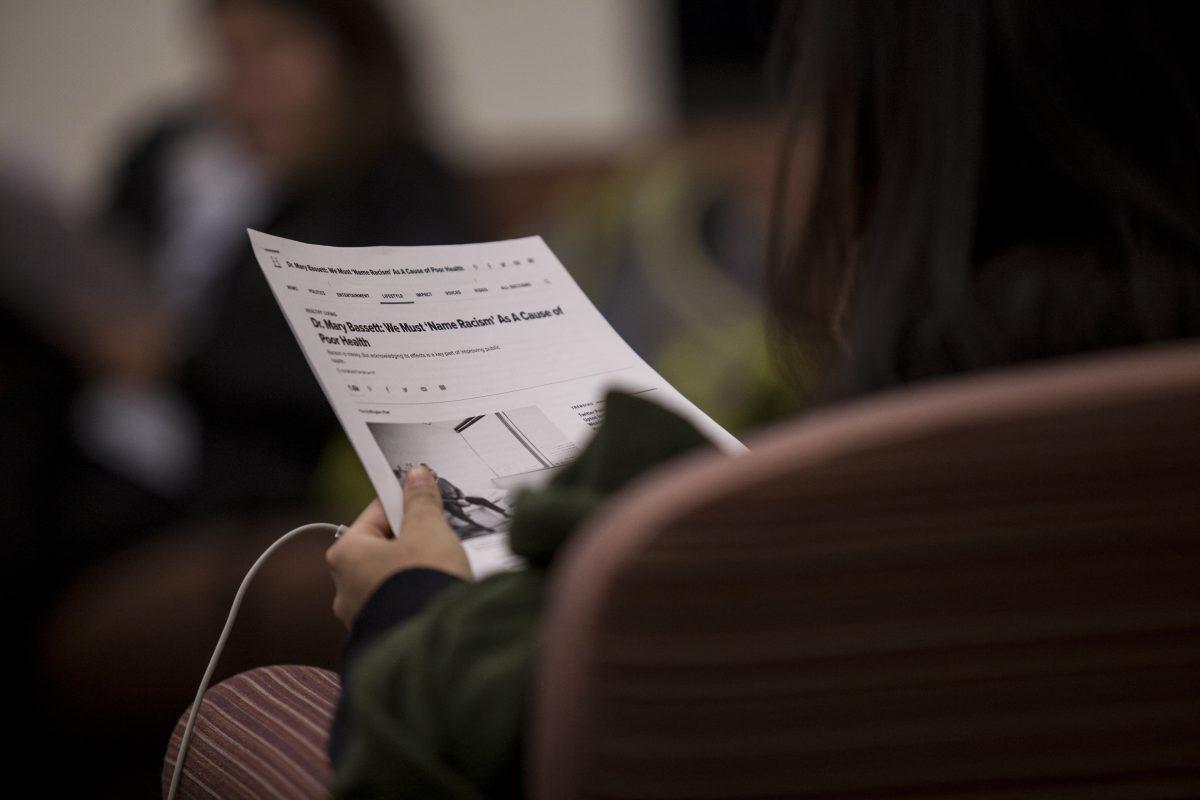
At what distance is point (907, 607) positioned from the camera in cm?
34

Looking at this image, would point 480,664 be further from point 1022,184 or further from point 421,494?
point 1022,184

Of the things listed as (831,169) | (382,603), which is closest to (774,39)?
(831,169)

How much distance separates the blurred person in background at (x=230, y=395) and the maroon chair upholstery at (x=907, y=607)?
116 cm

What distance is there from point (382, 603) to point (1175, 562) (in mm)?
294

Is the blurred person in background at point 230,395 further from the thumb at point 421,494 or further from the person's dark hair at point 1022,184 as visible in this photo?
the person's dark hair at point 1022,184

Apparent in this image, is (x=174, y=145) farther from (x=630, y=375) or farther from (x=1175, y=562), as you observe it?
(x=1175, y=562)

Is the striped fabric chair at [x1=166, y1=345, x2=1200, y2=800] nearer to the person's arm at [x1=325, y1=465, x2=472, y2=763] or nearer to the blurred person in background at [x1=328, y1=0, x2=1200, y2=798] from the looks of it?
the blurred person in background at [x1=328, y1=0, x2=1200, y2=798]

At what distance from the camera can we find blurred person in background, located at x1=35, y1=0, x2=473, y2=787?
1561 mm

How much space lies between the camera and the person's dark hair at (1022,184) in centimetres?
44

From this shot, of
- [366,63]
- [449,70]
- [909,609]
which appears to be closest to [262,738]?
[909,609]

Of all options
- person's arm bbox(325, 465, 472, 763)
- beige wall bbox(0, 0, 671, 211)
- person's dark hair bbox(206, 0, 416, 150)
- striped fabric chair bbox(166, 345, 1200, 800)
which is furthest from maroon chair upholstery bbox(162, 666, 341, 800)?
beige wall bbox(0, 0, 671, 211)

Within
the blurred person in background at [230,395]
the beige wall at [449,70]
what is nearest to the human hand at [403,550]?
the blurred person in background at [230,395]

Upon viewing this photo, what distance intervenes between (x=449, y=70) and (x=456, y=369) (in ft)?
7.89

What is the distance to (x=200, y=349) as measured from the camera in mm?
1685
